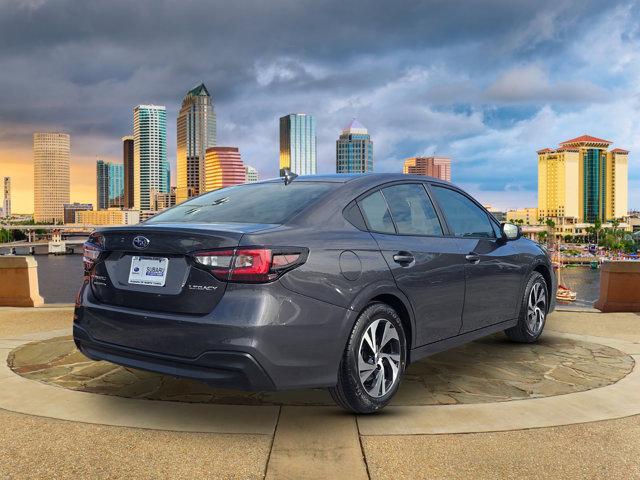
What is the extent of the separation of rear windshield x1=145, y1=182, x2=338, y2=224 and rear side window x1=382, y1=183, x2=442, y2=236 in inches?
20.6

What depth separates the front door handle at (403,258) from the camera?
12.9 ft

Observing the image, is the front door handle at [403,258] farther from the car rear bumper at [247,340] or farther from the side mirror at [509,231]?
the side mirror at [509,231]

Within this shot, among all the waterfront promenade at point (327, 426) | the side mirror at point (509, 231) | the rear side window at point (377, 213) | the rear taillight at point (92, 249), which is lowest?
the waterfront promenade at point (327, 426)

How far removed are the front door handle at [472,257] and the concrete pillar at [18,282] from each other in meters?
6.80

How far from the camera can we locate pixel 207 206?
4.30 meters

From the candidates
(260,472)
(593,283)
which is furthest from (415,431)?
(593,283)

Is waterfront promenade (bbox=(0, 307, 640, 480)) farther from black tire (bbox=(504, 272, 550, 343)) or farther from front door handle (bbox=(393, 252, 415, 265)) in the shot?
front door handle (bbox=(393, 252, 415, 265))

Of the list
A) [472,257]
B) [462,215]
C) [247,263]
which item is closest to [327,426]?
[247,263]

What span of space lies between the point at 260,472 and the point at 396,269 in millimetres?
1584

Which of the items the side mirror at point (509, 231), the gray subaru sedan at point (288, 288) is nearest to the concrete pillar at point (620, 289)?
the side mirror at point (509, 231)

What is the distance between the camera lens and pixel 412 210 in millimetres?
4473

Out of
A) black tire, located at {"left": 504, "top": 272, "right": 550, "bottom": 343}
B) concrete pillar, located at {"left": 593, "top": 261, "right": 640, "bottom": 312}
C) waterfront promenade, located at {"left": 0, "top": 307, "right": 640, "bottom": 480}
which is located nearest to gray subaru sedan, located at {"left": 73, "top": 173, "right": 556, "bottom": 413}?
waterfront promenade, located at {"left": 0, "top": 307, "right": 640, "bottom": 480}

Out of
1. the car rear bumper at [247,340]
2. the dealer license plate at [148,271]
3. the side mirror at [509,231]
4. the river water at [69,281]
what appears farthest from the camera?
the river water at [69,281]

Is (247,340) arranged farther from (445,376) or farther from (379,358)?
(445,376)
